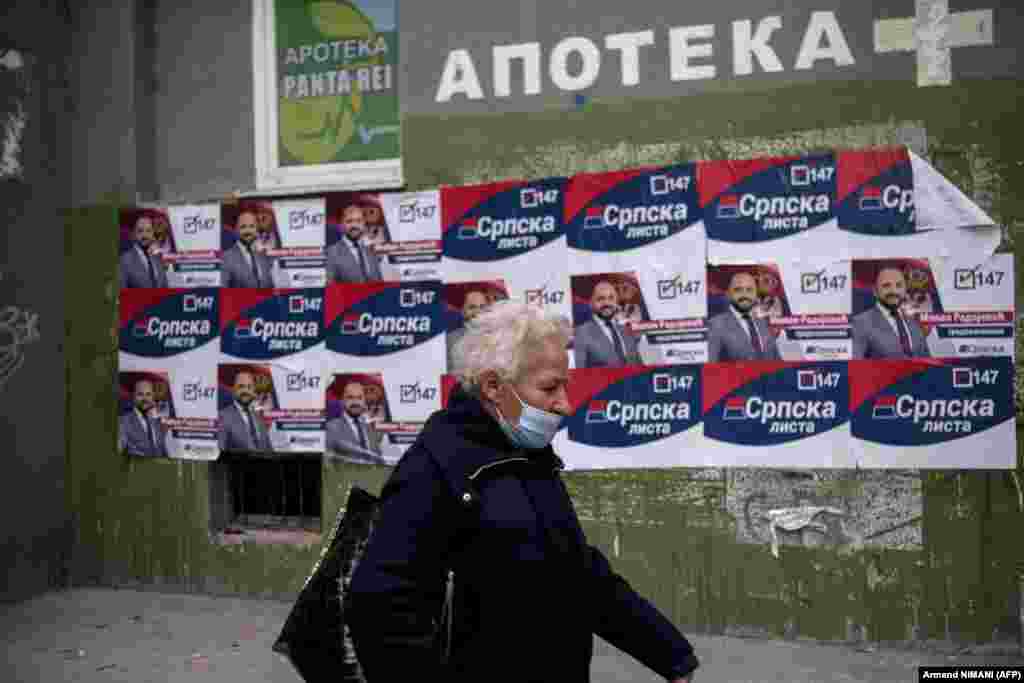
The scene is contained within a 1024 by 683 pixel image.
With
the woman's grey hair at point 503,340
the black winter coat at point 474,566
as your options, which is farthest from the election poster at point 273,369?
the black winter coat at point 474,566

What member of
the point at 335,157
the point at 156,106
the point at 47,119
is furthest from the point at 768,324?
the point at 47,119

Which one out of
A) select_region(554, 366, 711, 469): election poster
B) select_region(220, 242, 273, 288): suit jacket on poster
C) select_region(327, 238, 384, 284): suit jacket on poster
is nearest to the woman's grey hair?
select_region(554, 366, 711, 469): election poster

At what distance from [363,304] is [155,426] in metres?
1.77

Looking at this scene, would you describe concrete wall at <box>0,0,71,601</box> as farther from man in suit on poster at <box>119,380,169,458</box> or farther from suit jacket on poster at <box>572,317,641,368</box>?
suit jacket on poster at <box>572,317,641,368</box>

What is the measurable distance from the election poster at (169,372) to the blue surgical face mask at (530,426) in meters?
4.82

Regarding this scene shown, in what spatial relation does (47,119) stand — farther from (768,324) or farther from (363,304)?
(768,324)

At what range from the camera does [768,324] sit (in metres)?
5.92

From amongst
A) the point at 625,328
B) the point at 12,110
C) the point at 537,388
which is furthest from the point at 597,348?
the point at 12,110

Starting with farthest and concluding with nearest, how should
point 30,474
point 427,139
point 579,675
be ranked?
point 30,474
point 427,139
point 579,675

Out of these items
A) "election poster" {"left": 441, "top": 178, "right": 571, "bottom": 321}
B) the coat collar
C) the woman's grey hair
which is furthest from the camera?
"election poster" {"left": 441, "top": 178, "right": 571, "bottom": 321}

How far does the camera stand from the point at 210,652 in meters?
6.10

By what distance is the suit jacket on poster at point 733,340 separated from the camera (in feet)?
19.4

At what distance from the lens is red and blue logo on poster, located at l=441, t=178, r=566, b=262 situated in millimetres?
6367

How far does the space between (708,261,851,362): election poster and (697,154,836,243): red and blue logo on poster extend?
0.64 ft
